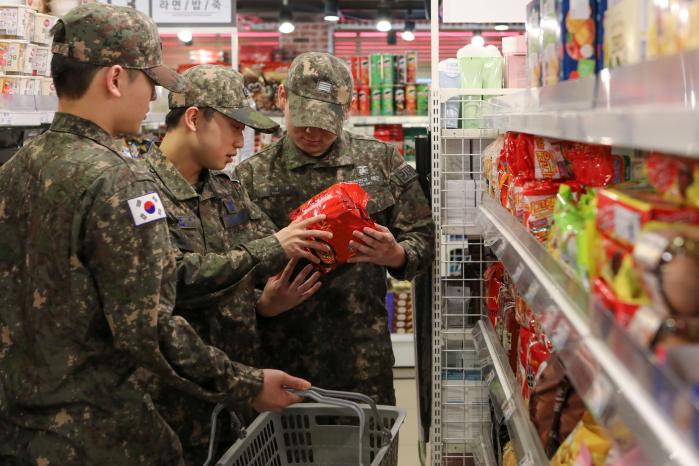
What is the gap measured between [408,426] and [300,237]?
324 cm

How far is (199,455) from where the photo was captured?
8.66 ft

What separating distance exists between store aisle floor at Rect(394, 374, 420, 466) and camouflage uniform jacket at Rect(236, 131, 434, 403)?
121 cm

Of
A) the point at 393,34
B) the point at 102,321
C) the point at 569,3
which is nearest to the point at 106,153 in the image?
the point at 102,321

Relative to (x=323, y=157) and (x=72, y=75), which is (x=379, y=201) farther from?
(x=72, y=75)

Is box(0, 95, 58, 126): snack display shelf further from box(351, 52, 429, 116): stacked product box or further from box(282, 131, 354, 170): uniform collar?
box(351, 52, 429, 116): stacked product box

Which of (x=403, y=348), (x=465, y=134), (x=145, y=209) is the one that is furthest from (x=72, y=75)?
(x=403, y=348)

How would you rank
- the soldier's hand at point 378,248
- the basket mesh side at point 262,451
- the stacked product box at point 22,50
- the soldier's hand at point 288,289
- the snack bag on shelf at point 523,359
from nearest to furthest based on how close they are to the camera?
the snack bag on shelf at point 523,359
the basket mesh side at point 262,451
the soldier's hand at point 378,248
the soldier's hand at point 288,289
the stacked product box at point 22,50

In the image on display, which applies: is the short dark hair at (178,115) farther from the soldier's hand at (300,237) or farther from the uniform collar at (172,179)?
the soldier's hand at (300,237)

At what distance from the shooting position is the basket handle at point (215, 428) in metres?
2.28

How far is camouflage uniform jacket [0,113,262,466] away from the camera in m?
1.87

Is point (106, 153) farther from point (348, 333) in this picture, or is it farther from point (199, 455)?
point (348, 333)

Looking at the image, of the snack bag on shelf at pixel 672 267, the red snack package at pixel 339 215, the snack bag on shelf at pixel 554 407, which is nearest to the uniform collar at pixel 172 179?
the red snack package at pixel 339 215

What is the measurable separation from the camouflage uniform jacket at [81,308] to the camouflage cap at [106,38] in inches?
6.3

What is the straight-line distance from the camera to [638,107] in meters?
1.07
